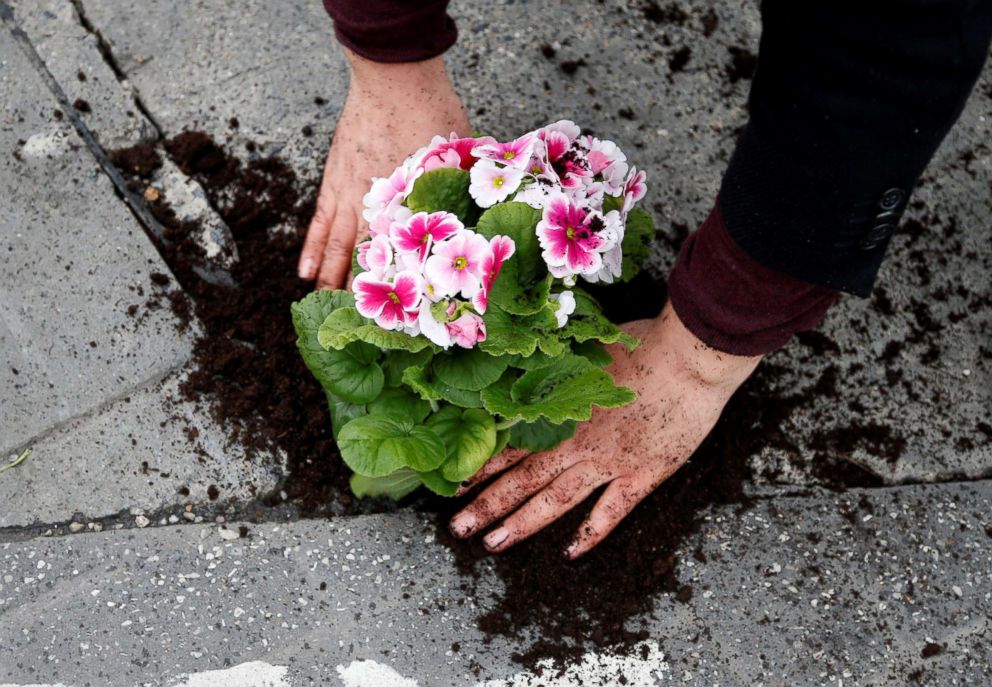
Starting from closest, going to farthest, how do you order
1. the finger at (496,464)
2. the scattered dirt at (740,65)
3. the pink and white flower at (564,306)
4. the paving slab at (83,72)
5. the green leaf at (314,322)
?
the pink and white flower at (564,306)
the green leaf at (314,322)
the finger at (496,464)
the paving slab at (83,72)
the scattered dirt at (740,65)

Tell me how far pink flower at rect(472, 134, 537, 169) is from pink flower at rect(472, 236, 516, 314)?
126mm

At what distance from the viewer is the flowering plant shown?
1.43 metres

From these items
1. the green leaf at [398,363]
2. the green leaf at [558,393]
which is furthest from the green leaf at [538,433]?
the green leaf at [398,363]

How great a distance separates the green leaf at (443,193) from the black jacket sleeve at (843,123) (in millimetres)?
427

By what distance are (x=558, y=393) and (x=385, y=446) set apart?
303 millimetres

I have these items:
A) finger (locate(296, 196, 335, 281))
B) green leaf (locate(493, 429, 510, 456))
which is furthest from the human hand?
green leaf (locate(493, 429, 510, 456))

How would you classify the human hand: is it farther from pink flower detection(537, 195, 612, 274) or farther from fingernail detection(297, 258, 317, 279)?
pink flower detection(537, 195, 612, 274)

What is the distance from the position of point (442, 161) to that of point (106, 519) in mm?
951

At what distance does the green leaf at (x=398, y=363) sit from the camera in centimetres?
162

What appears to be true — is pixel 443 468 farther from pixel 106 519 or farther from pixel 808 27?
pixel 808 27

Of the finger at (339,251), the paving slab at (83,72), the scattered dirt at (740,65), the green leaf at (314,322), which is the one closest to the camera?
the green leaf at (314,322)

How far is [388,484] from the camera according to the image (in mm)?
1752

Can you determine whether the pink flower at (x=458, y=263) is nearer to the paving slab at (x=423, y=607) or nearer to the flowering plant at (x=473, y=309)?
the flowering plant at (x=473, y=309)

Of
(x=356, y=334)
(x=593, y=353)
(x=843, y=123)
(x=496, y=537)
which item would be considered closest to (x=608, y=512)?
(x=496, y=537)
